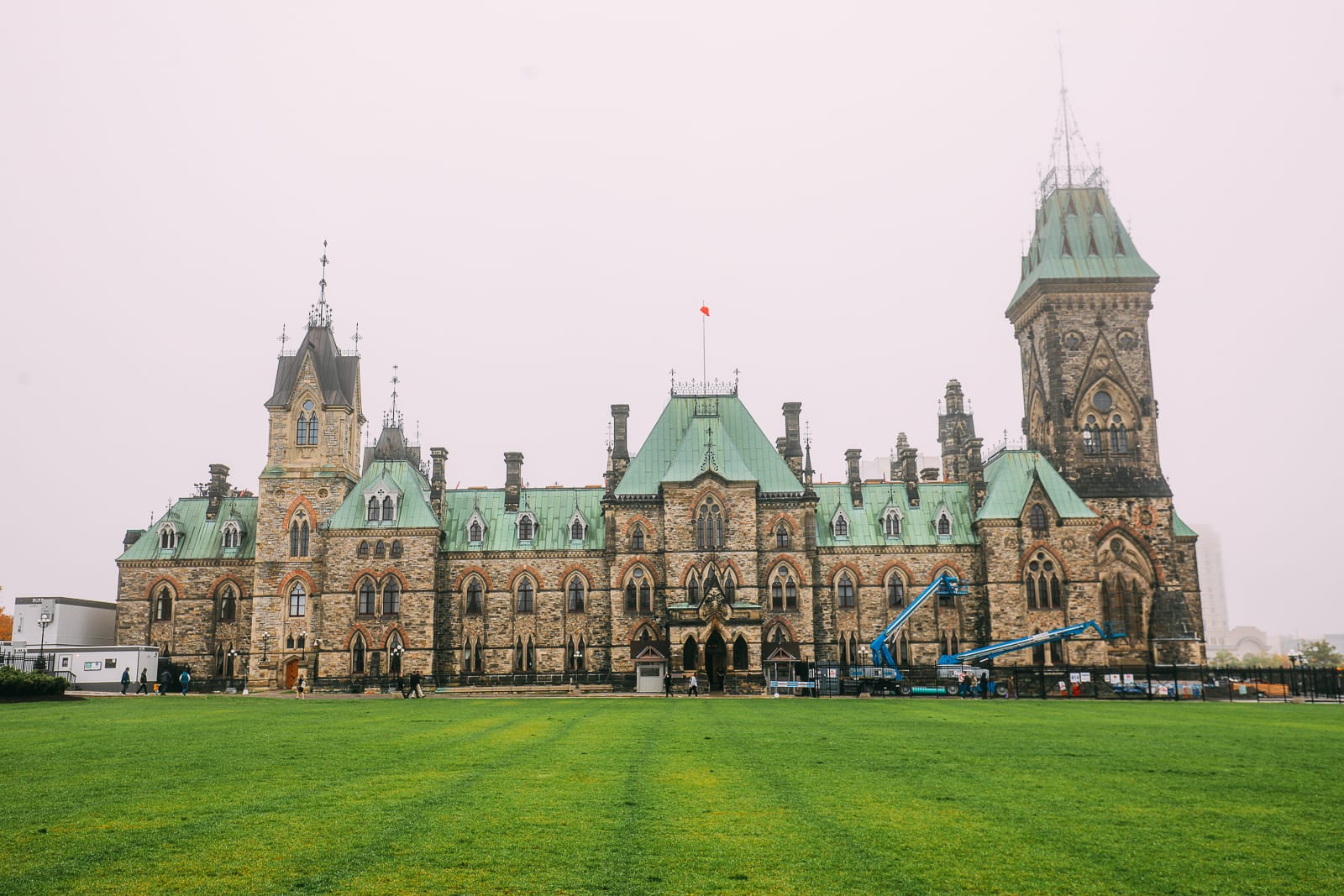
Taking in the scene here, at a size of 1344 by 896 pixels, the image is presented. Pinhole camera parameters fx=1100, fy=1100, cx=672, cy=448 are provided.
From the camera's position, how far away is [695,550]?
61.3 metres

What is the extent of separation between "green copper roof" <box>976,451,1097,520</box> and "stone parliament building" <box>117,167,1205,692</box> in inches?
5.5

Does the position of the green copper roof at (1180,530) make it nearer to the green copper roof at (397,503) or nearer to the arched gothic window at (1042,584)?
the arched gothic window at (1042,584)

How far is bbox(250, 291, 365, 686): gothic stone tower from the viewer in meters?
63.4

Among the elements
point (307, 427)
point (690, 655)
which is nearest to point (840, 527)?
point (690, 655)

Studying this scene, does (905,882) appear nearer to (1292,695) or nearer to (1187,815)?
(1187,815)

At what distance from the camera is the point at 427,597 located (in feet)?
205

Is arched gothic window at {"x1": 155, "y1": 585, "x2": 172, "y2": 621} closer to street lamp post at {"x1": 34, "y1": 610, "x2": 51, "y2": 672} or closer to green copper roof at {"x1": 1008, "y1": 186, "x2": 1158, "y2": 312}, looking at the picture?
street lamp post at {"x1": 34, "y1": 610, "x2": 51, "y2": 672}

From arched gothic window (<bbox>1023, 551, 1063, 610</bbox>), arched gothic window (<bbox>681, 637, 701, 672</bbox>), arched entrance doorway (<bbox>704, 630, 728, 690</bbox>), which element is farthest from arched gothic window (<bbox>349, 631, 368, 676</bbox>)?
arched gothic window (<bbox>1023, 551, 1063, 610</bbox>)

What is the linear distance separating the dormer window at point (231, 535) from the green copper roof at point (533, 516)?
13.0 meters

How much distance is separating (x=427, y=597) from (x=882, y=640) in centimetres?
2547

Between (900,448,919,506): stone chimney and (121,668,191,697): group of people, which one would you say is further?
(900,448,919,506): stone chimney

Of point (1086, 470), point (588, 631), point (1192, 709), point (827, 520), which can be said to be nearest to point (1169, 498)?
point (1086, 470)

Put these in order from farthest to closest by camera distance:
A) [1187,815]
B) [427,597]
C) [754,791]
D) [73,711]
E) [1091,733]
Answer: [427,597] → [73,711] → [1091,733] → [754,791] → [1187,815]

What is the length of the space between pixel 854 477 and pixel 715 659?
49.8 feet
